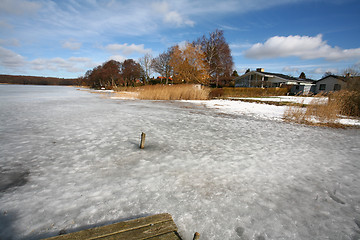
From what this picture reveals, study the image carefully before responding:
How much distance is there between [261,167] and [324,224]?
1.10m

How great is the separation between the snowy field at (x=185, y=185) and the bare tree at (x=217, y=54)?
90.2ft

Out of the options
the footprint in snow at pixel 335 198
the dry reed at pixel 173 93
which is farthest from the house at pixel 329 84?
Answer: the footprint in snow at pixel 335 198

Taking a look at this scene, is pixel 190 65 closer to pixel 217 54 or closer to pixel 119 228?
pixel 217 54

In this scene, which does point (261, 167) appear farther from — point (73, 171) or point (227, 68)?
point (227, 68)

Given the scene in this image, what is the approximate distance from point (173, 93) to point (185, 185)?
12.9 metres

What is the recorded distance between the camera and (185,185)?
6.95ft

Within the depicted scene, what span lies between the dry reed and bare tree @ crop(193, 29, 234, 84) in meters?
15.3

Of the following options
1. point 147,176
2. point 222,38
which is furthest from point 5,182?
point 222,38

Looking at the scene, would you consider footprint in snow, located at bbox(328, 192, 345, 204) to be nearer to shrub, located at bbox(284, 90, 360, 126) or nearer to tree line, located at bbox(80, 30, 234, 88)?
shrub, located at bbox(284, 90, 360, 126)

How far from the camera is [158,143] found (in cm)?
364

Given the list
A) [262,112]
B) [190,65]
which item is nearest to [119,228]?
[262,112]

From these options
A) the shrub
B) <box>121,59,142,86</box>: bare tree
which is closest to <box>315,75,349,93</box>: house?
the shrub

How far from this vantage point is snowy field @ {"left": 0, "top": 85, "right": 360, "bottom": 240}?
1.53 metres

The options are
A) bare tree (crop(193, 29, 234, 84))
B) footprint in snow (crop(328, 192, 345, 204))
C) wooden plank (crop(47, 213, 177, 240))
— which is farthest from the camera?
bare tree (crop(193, 29, 234, 84))
